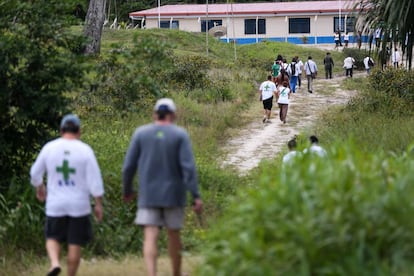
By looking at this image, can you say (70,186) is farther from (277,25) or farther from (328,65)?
(277,25)

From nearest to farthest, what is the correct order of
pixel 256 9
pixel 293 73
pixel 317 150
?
pixel 317 150 → pixel 293 73 → pixel 256 9

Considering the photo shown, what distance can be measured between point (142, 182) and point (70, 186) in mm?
729

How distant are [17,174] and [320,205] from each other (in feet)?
23.6

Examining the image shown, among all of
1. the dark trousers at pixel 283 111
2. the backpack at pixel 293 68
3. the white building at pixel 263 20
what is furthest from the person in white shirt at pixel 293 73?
the white building at pixel 263 20

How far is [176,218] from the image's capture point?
26.9 feet

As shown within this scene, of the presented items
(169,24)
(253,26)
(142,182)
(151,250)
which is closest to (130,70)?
(142,182)

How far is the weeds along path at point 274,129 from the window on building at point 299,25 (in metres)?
20.5

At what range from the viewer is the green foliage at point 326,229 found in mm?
5973

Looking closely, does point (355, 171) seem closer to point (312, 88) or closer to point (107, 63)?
point (107, 63)

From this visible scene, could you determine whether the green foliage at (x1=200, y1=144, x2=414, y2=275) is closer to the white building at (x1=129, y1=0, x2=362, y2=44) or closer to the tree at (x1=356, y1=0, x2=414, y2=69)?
the tree at (x1=356, y1=0, x2=414, y2=69)

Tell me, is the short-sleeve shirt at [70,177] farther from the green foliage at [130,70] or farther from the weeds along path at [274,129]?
the weeds along path at [274,129]

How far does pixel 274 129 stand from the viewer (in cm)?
2322

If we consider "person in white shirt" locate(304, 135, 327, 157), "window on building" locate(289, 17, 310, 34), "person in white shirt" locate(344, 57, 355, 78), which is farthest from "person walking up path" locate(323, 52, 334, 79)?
"person in white shirt" locate(304, 135, 327, 157)

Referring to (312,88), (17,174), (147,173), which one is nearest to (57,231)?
(147,173)
